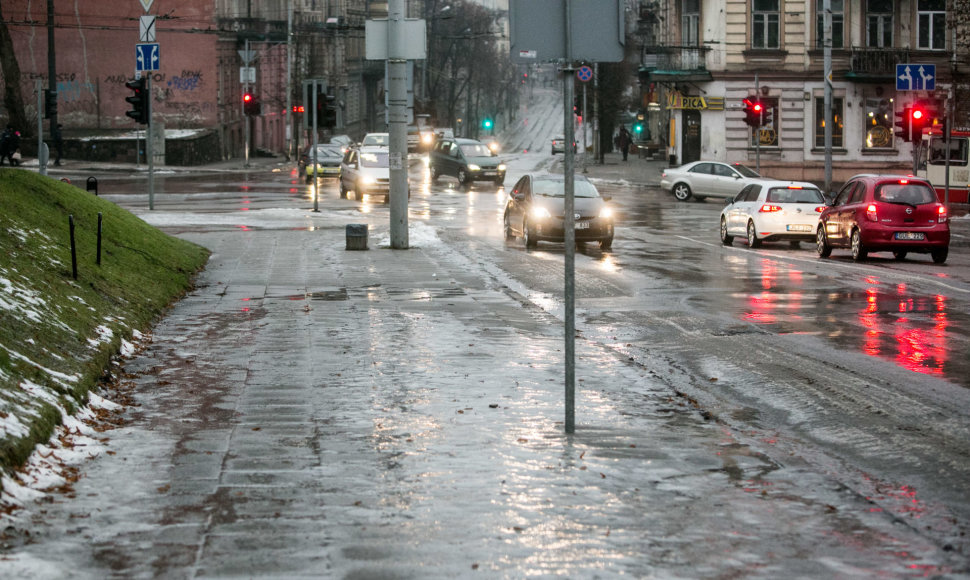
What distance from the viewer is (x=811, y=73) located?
5741 centimetres

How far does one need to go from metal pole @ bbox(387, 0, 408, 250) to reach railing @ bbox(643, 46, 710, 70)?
36.2m

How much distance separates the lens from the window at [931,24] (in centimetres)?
5747

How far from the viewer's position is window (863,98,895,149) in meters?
58.0

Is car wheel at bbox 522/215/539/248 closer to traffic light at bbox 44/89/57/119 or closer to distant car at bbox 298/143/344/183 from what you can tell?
distant car at bbox 298/143/344/183

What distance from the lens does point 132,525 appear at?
6438 millimetres

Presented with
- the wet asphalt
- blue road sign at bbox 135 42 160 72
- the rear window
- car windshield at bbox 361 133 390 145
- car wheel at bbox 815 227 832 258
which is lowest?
the wet asphalt

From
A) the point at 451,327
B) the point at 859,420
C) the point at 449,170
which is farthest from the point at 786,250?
the point at 449,170

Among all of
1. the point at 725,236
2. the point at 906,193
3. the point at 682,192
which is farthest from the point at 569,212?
the point at 682,192

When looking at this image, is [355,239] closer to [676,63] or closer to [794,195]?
[794,195]

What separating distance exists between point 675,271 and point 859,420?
469 inches

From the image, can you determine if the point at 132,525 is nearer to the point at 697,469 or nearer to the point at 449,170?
the point at 697,469

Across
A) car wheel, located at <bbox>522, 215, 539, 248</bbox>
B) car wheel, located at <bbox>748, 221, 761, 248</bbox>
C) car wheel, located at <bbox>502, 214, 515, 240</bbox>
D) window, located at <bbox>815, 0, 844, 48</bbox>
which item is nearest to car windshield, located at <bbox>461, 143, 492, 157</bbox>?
window, located at <bbox>815, 0, 844, 48</bbox>

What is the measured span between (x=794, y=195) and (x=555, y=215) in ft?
17.9

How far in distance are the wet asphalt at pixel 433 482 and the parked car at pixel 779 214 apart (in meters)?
15.2
